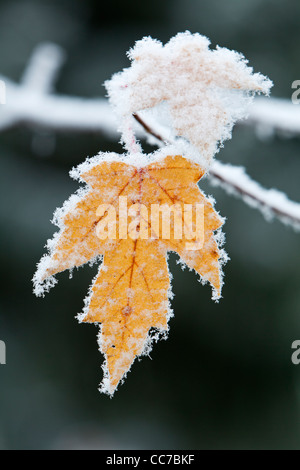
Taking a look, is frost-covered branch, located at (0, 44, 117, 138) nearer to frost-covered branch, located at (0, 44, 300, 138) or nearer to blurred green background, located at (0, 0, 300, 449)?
frost-covered branch, located at (0, 44, 300, 138)

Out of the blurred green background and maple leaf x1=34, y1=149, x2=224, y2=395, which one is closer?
maple leaf x1=34, y1=149, x2=224, y2=395

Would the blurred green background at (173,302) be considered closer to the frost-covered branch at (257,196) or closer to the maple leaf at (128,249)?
the frost-covered branch at (257,196)

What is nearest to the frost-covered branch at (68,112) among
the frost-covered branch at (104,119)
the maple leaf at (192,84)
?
the frost-covered branch at (104,119)

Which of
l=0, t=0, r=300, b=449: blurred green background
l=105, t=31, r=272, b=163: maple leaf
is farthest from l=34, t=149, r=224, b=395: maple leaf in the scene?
l=0, t=0, r=300, b=449: blurred green background

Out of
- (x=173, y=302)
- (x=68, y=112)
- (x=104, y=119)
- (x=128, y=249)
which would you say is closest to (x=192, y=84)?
A: (x=128, y=249)

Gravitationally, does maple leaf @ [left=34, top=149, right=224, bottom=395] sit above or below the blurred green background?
below

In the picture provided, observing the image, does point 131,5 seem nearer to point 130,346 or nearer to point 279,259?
point 279,259
